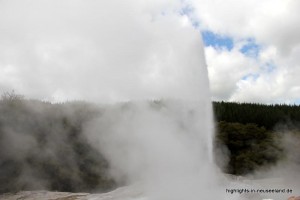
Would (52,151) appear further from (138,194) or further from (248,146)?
(248,146)

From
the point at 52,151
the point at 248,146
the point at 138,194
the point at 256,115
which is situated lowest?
the point at 138,194

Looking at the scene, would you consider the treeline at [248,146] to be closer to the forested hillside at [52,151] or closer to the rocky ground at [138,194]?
the forested hillside at [52,151]

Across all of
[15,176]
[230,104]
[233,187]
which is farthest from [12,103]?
[230,104]

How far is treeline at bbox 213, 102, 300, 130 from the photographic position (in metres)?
20.5

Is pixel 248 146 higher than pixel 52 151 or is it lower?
higher

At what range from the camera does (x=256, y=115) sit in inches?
823

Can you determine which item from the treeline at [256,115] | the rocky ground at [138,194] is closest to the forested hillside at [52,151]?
the rocky ground at [138,194]

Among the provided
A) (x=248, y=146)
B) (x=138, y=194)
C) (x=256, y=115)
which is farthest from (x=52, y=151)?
(x=256, y=115)

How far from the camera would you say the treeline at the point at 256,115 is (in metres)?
20.5

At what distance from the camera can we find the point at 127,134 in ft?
46.6

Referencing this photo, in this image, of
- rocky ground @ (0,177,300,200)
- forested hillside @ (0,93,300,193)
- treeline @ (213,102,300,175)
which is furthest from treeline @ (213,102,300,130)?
rocky ground @ (0,177,300,200)

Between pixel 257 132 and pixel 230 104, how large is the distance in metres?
5.28

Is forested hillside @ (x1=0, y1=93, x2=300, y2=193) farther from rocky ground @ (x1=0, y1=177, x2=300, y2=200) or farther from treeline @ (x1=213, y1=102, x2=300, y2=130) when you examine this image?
treeline @ (x1=213, y1=102, x2=300, y2=130)

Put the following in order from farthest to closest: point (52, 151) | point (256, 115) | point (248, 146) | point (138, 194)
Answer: point (256, 115) → point (248, 146) → point (52, 151) → point (138, 194)
